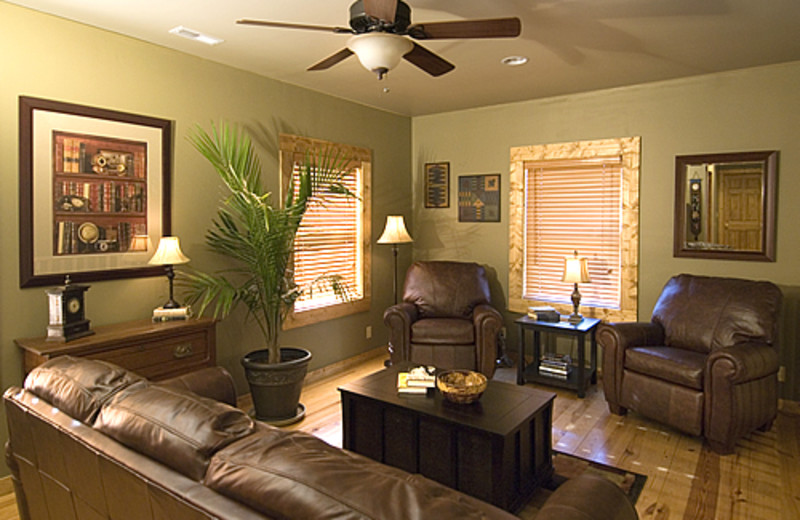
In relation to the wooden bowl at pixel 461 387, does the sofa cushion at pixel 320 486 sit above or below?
above

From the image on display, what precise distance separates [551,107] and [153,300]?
13.0ft

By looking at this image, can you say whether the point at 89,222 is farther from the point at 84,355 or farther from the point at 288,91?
the point at 288,91

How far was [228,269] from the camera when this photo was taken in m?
3.99

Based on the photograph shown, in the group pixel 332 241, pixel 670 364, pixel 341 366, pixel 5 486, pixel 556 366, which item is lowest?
pixel 5 486

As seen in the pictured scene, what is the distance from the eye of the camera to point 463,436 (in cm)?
264

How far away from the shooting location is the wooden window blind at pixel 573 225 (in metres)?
4.85

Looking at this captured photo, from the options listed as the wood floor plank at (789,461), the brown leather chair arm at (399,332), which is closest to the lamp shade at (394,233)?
the brown leather chair arm at (399,332)

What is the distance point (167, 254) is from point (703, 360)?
3.60 metres

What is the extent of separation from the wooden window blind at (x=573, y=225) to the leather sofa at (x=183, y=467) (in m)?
3.75

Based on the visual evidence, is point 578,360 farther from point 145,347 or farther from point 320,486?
point 320,486

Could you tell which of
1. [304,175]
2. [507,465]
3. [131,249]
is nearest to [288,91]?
[304,175]

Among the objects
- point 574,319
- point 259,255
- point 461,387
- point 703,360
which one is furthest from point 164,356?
point 703,360

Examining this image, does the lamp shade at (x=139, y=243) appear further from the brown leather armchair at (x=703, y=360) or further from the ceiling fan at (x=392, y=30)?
the brown leather armchair at (x=703, y=360)

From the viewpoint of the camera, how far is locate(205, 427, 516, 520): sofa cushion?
3.32ft
